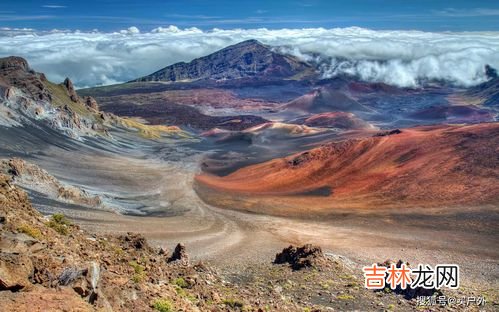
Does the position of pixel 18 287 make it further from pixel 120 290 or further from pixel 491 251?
pixel 491 251

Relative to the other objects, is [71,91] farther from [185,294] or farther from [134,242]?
[185,294]

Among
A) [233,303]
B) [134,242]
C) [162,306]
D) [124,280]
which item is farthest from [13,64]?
[162,306]

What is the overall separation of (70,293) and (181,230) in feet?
99.2

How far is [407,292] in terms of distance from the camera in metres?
23.8

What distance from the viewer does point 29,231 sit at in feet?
48.5

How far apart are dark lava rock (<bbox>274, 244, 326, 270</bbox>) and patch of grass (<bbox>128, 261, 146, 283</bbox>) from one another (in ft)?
41.7

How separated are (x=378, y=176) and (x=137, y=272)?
51.2 metres

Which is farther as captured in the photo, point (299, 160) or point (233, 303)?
point (299, 160)

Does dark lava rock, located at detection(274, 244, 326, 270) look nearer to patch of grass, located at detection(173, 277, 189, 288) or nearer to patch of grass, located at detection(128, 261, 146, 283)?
patch of grass, located at detection(173, 277, 189, 288)

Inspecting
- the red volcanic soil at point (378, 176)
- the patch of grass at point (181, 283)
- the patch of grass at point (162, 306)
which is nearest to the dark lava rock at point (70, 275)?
the patch of grass at point (162, 306)

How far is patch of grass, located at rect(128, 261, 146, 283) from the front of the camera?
15.3m

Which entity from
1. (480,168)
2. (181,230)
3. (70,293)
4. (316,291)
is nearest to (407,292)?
(316,291)

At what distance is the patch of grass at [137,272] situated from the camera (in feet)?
50.1

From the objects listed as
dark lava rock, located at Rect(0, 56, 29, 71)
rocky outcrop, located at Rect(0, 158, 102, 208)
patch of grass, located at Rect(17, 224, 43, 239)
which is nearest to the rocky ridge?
patch of grass, located at Rect(17, 224, 43, 239)
